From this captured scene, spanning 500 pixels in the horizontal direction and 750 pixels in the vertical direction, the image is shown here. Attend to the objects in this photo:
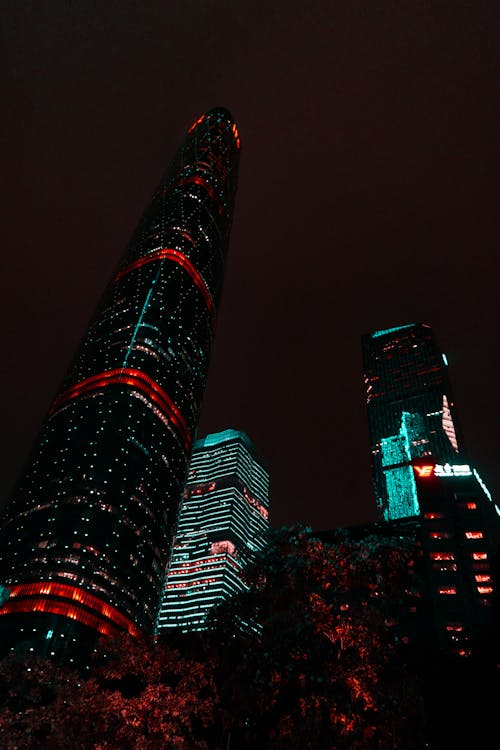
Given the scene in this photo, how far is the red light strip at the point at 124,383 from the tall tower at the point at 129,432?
13.9 inches

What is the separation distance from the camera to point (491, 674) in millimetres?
30625

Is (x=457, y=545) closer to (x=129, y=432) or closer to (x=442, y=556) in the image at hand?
(x=442, y=556)

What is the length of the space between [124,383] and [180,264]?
1585 inches

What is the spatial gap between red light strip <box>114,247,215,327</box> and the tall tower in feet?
1.33

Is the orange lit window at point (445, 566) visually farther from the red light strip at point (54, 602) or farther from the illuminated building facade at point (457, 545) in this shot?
the red light strip at point (54, 602)

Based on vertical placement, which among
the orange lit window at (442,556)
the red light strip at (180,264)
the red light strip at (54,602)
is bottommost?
the red light strip at (54,602)

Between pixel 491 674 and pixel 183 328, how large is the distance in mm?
128792

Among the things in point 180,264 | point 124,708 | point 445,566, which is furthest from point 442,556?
point 124,708

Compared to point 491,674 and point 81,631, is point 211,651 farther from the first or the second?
point 81,631

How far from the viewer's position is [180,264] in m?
156

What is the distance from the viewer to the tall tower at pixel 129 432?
110m

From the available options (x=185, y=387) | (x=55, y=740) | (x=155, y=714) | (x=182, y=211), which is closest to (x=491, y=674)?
(x=155, y=714)

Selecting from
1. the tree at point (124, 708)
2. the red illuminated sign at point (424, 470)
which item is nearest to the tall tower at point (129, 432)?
the red illuminated sign at point (424, 470)

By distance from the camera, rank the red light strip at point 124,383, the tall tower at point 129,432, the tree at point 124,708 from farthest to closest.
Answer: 1. the red light strip at point 124,383
2. the tall tower at point 129,432
3. the tree at point 124,708
